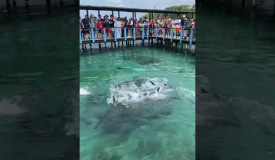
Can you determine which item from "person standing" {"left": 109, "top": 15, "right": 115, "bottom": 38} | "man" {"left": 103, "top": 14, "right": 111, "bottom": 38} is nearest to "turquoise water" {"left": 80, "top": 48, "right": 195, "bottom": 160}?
"man" {"left": 103, "top": 14, "right": 111, "bottom": 38}

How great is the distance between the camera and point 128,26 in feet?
50.2

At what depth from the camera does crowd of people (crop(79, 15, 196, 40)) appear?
12.8 m

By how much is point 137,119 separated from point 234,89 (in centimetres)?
407

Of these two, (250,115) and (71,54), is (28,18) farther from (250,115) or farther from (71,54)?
(250,115)

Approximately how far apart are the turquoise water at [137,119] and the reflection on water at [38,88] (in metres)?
2.70

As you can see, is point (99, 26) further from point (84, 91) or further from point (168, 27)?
point (84, 91)

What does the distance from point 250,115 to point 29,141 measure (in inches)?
63.4

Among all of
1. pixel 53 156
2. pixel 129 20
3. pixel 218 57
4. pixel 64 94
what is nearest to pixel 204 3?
pixel 218 57

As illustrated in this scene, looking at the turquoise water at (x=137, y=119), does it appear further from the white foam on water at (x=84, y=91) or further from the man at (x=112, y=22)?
the man at (x=112, y=22)

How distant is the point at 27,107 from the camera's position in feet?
5.84

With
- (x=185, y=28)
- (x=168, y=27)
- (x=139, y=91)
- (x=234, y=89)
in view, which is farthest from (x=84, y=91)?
(x=168, y=27)

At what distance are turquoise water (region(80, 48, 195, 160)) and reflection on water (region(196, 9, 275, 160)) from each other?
94.5 inches

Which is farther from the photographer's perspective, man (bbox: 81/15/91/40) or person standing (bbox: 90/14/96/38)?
person standing (bbox: 90/14/96/38)

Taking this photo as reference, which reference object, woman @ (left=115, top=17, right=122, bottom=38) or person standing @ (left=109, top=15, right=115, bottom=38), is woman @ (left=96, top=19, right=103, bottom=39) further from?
woman @ (left=115, top=17, right=122, bottom=38)
